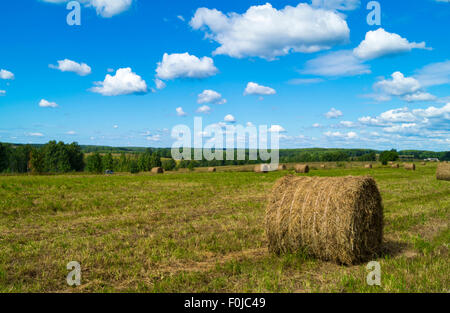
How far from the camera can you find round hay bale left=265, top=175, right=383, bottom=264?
7883mm

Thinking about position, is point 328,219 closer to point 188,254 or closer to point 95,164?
point 188,254

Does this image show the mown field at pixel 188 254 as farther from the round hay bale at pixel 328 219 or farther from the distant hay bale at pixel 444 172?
the distant hay bale at pixel 444 172

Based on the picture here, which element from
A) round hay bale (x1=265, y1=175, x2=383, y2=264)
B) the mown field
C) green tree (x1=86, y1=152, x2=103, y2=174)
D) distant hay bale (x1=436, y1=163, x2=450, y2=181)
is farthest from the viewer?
green tree (x1=86, y1=152, x2=103, y2=174)

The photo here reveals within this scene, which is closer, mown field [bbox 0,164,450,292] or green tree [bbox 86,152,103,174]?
mown field [bbox 0,164,450,292]

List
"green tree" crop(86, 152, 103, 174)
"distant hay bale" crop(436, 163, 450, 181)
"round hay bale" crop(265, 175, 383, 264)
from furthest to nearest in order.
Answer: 1. "green tree" crop(86, 152, 103, 174)
2. "distant hay bale" crop(436, 163, 450, 181)
3. "round hay bale" crop(265, 175, 383, 264)

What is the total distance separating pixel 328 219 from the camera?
803cm

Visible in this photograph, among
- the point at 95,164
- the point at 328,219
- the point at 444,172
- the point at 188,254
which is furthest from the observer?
the point at 95,164

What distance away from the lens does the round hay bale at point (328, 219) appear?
7.88 metres

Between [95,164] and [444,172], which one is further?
[95,164]

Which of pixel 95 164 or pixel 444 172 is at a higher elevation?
pixel 444 172

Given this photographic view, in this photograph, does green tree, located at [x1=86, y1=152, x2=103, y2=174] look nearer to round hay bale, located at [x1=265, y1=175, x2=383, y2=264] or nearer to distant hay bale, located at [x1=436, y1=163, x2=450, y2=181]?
distant hay bale, located at [x1=436, y1=163, x2=450, y2=181]

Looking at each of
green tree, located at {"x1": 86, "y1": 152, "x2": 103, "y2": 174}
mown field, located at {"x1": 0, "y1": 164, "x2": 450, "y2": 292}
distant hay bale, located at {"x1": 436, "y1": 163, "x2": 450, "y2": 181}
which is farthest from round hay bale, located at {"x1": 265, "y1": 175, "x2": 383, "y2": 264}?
green tree, located at {"x1": 86, "y1": 152, "x2": 103, "y2": 174}

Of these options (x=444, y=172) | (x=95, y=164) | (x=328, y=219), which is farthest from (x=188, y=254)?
(x=95, y=164)
